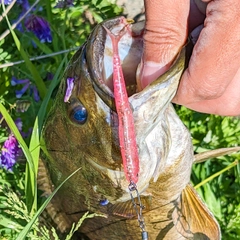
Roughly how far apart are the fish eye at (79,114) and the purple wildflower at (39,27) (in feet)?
3.57

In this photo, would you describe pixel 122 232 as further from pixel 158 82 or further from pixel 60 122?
pixel 158 82

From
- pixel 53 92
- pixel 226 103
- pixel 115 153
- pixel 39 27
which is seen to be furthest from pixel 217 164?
pixel 115 153

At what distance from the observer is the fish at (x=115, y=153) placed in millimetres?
1569

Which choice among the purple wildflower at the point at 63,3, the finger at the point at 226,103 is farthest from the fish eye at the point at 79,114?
the purple wildflower at the point at 63,3

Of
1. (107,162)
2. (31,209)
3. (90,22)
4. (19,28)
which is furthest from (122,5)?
(107,162)

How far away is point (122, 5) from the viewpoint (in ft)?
11.9

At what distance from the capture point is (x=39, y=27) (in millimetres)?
2732

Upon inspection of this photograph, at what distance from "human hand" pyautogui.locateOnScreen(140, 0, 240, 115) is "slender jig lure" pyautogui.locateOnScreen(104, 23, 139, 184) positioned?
0.10 metres

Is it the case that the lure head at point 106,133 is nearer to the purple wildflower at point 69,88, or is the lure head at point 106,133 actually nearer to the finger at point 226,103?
the purple wildflower at point 69,88

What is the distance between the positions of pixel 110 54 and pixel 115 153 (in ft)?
0.98

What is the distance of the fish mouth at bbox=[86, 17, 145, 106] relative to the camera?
153 centimetres

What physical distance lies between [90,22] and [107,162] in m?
1.88

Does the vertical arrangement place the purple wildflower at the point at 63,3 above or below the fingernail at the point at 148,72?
below

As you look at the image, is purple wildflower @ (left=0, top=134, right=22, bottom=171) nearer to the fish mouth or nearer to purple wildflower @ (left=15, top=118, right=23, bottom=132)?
purple wildflower @ (left=15, top=118, right=23, bottom=132)
